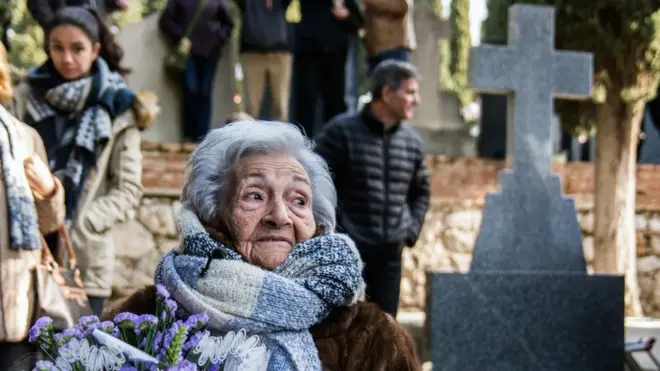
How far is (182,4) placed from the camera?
29.5ft

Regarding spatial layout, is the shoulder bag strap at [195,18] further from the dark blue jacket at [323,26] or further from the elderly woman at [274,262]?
the elderly woman at [274,262]

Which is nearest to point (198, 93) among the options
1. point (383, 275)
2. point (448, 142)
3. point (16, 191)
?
point (448, 142)

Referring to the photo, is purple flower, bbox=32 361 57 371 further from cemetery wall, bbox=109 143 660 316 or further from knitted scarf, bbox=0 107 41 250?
cemetery wall, bbox=109 143 660 316

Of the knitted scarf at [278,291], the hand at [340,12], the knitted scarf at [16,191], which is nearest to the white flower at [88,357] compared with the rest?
the knitted scarf at [278,291]

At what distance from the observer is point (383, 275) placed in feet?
20.2

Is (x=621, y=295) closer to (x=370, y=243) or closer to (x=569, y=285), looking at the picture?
(x=569, y=285)

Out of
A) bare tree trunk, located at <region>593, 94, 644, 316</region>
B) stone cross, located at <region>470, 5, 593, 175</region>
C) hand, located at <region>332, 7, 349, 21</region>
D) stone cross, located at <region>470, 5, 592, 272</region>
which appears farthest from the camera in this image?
bare tree trunk, located at <region>593, 94, 644, 316</region>

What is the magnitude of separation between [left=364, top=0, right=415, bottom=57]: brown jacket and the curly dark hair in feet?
11.1

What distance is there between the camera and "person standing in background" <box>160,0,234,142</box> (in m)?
8.83

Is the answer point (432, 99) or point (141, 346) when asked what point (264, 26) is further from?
point (141, 346)

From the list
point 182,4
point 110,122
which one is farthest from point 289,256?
point 182,4

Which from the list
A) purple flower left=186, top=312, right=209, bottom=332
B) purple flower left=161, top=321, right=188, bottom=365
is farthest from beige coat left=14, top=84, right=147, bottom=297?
purple flower left=161, top=321, right=188, bottom=365

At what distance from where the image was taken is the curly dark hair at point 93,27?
15.6ft

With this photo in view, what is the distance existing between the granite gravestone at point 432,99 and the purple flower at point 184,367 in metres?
8.02
